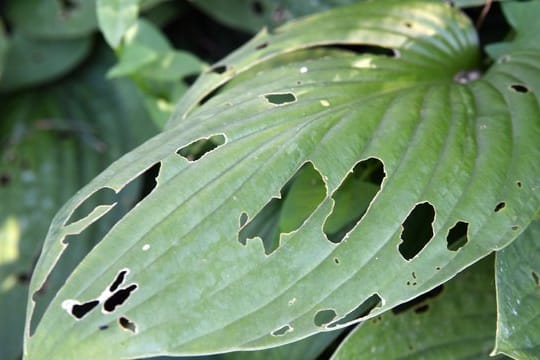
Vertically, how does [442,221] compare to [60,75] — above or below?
above

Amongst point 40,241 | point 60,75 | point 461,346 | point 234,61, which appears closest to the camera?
point 461,346

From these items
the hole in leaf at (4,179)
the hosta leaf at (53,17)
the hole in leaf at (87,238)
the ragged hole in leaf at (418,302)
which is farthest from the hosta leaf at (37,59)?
the ragged hole in leaf at (418,302)

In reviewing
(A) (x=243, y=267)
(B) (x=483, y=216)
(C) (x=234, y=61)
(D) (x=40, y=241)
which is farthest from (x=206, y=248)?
(D) (x=40, y=241)

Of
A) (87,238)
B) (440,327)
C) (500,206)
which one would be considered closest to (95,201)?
(87,238)

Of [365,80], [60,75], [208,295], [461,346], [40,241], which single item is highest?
[365,80]

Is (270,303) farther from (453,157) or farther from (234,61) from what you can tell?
(234,61)

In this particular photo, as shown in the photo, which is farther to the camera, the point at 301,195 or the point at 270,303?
the point at 301,195
